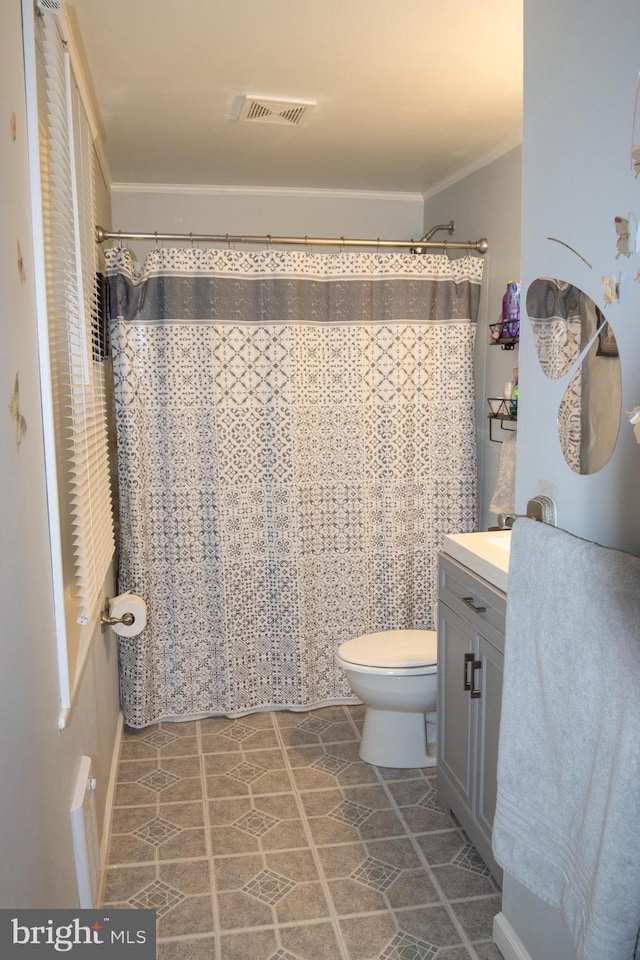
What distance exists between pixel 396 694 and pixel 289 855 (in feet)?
2.18

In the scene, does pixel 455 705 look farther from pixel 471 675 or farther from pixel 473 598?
pixel 473 598

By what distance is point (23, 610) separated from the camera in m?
1.21

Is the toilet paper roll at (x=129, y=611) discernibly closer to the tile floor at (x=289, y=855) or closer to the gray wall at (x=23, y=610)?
the tile floor at (x=289, y=855)

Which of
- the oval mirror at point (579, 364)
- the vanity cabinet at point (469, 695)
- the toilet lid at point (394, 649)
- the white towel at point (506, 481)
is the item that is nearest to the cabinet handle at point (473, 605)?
the vanity cabinet at point (469, 695)

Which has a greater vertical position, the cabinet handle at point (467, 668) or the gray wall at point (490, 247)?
the gray wall at point (490, 247)

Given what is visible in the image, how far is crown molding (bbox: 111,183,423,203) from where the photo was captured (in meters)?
3.49

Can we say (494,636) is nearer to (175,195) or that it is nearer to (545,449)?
(545,449)

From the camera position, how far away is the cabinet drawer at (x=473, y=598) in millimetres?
1962

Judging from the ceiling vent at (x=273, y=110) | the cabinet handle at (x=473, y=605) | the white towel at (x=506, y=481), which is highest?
the ceiling vent at (x=273, y=110)

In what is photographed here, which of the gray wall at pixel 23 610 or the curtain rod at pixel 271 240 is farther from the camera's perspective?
the curtain rod at pixel 271 240

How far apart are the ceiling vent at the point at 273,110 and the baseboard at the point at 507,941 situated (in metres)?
2.52

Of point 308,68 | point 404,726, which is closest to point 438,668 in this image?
point 404,726

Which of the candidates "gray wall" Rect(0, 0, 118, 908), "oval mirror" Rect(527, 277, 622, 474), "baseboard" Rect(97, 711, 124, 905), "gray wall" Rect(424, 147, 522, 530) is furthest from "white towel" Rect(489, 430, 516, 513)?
"gray wall" Rect(0, 0, 118, 908)

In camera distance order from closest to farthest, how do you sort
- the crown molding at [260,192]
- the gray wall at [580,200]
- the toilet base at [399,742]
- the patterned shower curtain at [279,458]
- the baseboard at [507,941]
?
the gray wall at [580,200] → the baseboard at [507,941] → the toilet base at [399,742] → the patterned shower curtain at [279,458] → the crown molding at [260,192]
